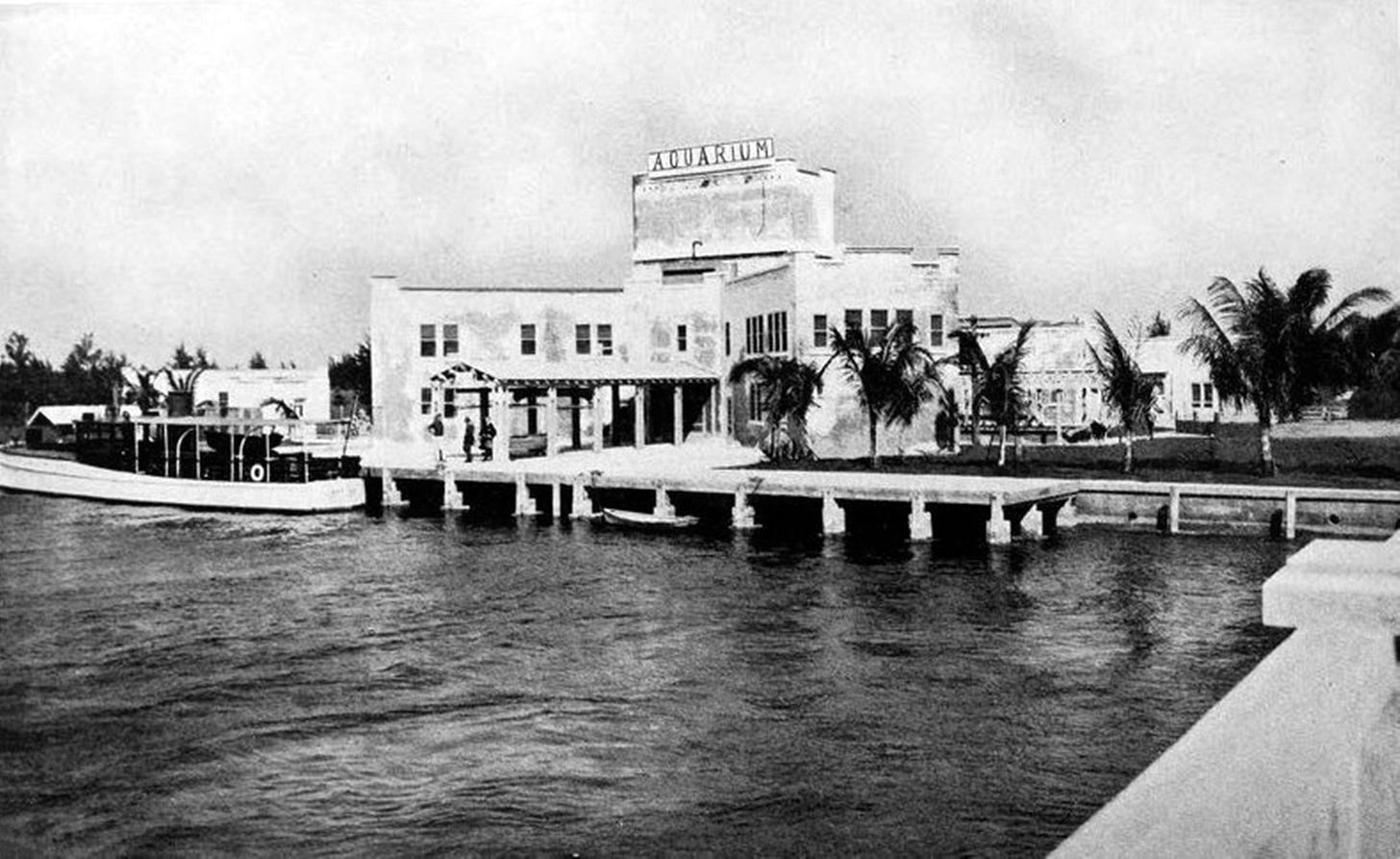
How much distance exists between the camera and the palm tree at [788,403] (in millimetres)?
35500

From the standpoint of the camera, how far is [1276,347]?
2562 cm

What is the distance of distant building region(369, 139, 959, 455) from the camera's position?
37688 millimetres

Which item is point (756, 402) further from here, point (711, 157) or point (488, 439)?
point (711, 157)

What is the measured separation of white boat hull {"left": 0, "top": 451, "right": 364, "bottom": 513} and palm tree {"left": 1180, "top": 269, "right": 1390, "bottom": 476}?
22192 millimetres

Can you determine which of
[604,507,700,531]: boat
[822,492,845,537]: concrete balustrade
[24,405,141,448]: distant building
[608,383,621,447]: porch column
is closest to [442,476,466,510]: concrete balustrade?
[604,507,700,531]: boat

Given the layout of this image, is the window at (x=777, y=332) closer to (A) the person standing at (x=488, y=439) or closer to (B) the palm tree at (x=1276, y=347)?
(A) the person standing at (x=488, y=439)

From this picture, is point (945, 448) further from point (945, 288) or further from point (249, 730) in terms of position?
point (249, 730)

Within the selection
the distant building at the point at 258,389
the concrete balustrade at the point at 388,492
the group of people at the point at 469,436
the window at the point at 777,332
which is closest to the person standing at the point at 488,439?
the group of people at the point at 469,436

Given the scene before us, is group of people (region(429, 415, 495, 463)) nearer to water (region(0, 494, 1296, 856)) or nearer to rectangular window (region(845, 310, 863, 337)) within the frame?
rectangular window (region(845, 310, 863, 337))

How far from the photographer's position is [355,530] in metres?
29.8

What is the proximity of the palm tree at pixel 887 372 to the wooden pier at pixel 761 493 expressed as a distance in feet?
11.1

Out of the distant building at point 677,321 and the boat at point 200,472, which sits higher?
the distant building at point 677,321

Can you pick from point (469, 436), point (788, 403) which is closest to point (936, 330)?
point (788, 403)

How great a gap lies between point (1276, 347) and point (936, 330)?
13661 millimetres
